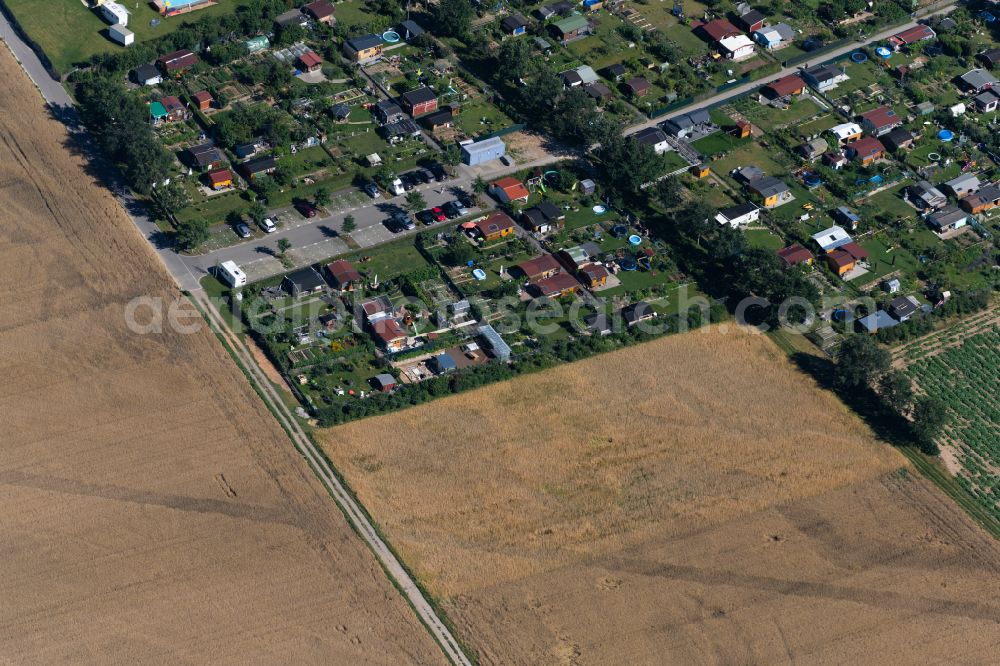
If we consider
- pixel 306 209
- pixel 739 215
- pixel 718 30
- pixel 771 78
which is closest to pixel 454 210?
pixel 306 209

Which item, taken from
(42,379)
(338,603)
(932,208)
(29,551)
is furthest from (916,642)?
(42,379)

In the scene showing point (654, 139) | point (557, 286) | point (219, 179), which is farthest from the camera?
point (654, 139)

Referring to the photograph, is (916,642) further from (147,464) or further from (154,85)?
(154,85)

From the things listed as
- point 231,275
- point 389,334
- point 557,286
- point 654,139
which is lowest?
point 231,275

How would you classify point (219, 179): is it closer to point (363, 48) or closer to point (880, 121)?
point (363, 48)

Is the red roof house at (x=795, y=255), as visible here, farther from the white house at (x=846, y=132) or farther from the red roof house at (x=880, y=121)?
the red roof house at (x=880, y=121)

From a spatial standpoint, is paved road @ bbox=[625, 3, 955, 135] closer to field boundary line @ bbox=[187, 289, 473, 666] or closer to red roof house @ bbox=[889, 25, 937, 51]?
red roof house @ bbox=[889, 25, 937, 51]
